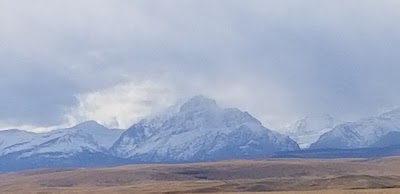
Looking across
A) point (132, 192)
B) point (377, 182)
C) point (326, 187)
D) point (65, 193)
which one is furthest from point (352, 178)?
point (65, 193)

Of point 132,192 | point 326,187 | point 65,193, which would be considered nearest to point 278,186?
point 326,187

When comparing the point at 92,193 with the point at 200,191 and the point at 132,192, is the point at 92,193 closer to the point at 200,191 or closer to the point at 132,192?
the point at 132,192

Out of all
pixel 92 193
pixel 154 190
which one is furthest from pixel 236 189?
→ pixel 92 193

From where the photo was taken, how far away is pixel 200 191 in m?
178

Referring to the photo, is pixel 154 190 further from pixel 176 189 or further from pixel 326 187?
pixel 326 187

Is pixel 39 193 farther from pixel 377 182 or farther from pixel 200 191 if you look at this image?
pixel 377 182

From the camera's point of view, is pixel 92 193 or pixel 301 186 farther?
pixel 301 186

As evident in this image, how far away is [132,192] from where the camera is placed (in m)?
179

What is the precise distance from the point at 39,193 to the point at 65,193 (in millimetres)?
11867

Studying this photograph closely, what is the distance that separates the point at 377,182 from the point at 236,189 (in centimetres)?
3087

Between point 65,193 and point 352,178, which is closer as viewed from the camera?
point 65,193

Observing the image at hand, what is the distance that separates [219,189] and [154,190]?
13.5 m

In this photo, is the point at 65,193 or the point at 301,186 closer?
the point at 65,193

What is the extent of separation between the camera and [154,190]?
7308 inches
